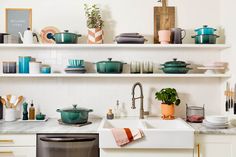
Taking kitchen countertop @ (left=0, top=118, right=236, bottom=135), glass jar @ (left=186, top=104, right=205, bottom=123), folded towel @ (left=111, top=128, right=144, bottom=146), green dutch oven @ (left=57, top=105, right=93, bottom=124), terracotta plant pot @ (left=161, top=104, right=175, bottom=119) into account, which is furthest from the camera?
terracotta plant pot @ (left=161, top=104, right=175, bottom=119)

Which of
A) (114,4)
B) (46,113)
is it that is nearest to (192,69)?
(114,4)

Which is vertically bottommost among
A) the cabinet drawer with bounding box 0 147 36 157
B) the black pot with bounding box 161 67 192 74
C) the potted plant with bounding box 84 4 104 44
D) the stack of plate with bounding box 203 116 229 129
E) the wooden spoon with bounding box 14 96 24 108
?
the cabinet drawer with bounding box 0 147 36 157

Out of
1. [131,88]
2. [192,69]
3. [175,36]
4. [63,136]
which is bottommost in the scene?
[63,136]

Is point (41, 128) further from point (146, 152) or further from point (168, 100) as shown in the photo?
point (168, 100)

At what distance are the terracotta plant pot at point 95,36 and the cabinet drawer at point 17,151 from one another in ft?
3.87

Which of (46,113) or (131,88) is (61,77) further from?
(131,88)

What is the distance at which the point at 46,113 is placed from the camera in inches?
130

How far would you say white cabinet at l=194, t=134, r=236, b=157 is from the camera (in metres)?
2.63

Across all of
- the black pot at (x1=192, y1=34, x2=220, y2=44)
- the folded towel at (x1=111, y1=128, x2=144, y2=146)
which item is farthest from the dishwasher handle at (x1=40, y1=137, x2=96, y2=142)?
the black pot at (x1=192, y1=34, x2=220, y2=44)

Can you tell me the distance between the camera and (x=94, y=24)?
3170 mm

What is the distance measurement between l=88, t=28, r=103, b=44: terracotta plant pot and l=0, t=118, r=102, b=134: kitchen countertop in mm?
809

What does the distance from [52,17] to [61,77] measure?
2.14 feet

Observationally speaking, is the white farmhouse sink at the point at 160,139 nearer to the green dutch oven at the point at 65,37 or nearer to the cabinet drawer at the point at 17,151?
the cabinet drawer at the point at 17,151

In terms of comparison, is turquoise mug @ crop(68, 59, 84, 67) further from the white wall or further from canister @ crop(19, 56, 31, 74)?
canister @ crop(19, 56, 31, 74)
